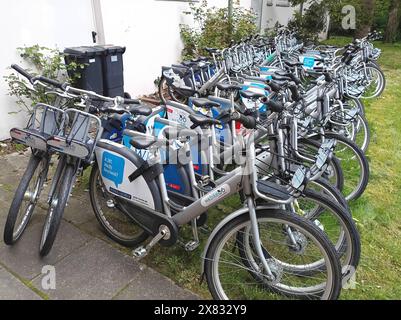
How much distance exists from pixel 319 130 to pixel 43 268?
7.71 ft

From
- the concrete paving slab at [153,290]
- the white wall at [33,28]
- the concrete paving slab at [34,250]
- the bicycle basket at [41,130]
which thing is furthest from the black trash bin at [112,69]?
the concrete paving slab at [153,290]

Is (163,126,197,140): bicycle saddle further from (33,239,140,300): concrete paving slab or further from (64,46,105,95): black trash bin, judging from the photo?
(64,46,105,95): black trash bin

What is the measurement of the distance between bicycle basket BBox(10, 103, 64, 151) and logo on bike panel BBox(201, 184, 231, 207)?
3.72ft

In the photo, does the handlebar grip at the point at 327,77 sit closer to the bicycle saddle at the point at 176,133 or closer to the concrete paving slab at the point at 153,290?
the bicycle saddle at the point at 176,133

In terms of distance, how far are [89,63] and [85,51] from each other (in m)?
0.16

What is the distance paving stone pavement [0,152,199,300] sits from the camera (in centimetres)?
213

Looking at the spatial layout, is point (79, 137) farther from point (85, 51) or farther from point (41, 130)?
point (85, 51)

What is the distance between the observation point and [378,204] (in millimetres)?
3209

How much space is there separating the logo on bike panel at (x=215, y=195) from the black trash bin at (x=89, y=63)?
3.38 metres

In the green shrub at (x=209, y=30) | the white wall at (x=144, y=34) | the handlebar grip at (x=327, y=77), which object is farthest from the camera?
the green shrub at (x=209, y=30)

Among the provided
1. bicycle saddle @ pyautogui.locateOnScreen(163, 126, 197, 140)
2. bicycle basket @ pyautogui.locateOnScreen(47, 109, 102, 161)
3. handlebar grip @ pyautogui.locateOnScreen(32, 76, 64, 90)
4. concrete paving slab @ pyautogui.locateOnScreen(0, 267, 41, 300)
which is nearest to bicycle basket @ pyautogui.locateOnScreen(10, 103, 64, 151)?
bicycle basket @ pyautogui.locateOnScreen(47, 109, 102, 161)

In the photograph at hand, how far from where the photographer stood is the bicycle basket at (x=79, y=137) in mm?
2160

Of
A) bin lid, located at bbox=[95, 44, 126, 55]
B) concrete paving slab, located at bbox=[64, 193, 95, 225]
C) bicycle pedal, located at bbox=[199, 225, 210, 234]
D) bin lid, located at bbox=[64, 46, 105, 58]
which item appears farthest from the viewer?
bin lid, located at bbox=[95, 44, 126, 55]

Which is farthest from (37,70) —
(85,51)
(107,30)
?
(107,30)
